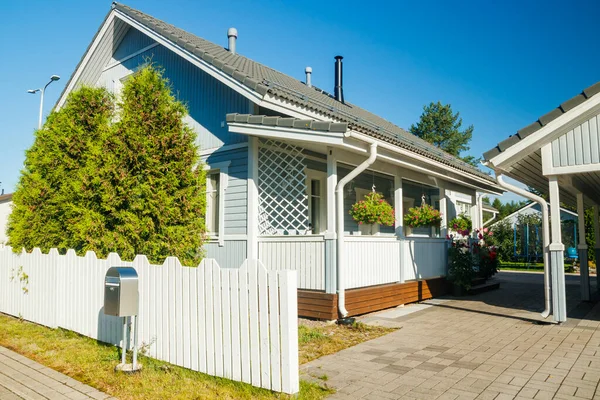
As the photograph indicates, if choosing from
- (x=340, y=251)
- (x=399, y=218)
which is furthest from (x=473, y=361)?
(x=399, y=218)

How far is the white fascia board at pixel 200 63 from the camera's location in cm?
818

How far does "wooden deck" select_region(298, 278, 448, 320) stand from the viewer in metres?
7.43

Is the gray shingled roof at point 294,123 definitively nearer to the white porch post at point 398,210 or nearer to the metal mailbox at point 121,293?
the white porch post at point 398,210

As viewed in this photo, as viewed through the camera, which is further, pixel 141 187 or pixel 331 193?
pixel 331 193

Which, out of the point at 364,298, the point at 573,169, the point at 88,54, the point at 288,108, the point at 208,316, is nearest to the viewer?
the point at 208,316

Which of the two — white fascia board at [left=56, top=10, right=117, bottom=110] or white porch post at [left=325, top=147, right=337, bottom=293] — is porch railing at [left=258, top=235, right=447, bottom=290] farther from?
white fascia board at [left=56, top=10, right=117, bottom=110]

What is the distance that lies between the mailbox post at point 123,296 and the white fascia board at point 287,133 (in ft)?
12.5

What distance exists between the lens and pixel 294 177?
8148 mm

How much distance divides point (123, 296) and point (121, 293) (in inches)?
1.6

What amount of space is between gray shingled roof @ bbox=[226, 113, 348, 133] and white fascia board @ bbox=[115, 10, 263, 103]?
1.29 ft

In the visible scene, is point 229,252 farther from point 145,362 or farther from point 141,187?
point 145,362

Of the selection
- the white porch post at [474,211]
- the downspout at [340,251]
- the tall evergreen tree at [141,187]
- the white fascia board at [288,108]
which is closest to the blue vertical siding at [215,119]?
the tall evergreen tree at [141,187]

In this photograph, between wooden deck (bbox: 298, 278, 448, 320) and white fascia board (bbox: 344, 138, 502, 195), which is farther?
white fascia board (bbox: 344, 138, 502, 195)

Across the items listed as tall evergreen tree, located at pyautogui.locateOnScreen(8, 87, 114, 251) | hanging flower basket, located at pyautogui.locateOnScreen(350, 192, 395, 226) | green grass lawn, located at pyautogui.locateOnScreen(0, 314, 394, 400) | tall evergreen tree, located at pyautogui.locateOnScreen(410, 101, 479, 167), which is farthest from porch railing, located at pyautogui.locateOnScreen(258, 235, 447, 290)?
tall evergreen tree, located at pyautogui.locateOnScreen(410, 101, 479, 167)
